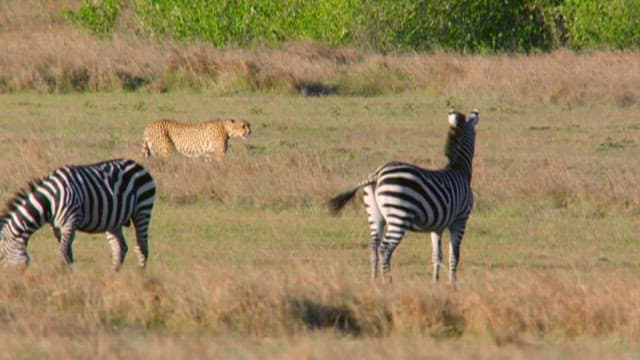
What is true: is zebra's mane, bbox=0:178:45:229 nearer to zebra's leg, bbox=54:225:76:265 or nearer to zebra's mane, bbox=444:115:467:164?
zebra's leg, bbox=54:225:76:265

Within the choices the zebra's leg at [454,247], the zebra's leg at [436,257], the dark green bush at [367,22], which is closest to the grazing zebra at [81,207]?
the zebra's leg at [436,257]

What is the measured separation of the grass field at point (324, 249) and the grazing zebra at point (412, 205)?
329mm

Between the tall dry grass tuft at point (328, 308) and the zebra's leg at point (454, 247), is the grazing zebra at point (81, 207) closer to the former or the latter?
the tall dry grass tuft at point (328, 308)

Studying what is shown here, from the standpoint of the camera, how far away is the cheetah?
20562 millimetres

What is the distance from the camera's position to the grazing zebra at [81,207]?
11227 mm

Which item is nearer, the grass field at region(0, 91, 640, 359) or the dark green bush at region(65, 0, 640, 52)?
the grass field at region(0, 91, 640, 359)

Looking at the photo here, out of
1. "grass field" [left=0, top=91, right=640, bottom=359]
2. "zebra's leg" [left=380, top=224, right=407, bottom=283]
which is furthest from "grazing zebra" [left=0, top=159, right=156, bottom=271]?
"zebra's leg" [left=380, top=224, right=407, bottom=283]

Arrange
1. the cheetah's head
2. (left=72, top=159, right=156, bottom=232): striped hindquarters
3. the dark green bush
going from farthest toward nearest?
1. the dark green bush
2. the cheetah's head
3. (left=72, top=159, right=156, bottom=232): striped hindquarters

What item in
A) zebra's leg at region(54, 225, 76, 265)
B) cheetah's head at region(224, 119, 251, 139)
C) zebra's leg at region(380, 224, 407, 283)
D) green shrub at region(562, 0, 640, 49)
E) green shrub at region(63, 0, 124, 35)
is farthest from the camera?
green shrub at region(63, 0, 124, 35)

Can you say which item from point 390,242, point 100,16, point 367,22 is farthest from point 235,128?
point 100,16

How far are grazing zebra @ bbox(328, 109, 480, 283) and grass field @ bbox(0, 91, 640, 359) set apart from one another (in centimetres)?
33

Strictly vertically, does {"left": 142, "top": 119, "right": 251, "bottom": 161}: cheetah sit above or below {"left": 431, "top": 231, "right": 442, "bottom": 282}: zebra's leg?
above

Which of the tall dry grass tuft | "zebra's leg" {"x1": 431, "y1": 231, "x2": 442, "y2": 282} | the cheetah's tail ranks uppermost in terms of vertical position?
the cheetah's tail

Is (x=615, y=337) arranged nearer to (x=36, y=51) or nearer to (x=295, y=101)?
(x=295, y=101)
